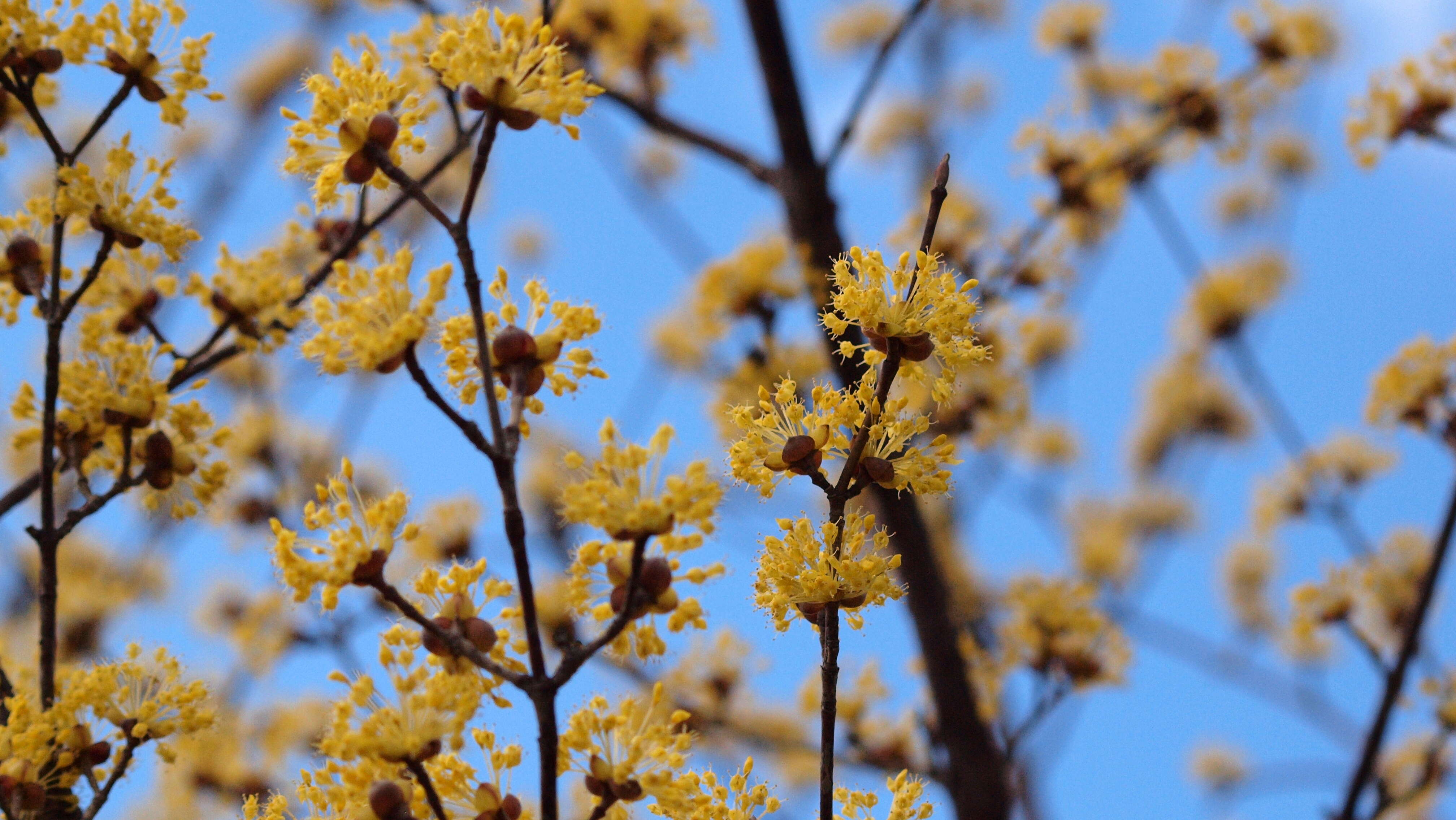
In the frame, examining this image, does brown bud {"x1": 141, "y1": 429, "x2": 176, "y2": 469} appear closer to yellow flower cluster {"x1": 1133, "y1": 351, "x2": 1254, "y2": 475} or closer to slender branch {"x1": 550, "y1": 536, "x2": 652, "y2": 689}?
slender branch {"x1": 550, "y1": 536, "x2": 652, "y2": 689}

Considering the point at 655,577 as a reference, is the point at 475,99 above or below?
above

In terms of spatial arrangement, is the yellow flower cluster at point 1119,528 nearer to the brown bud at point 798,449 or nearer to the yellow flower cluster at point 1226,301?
the yellow flower cluster at point 1226,301

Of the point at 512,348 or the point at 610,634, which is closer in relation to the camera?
the point at 610,634

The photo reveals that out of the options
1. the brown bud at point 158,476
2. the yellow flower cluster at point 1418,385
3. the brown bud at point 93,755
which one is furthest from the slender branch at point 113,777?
the yellow flower cluster at point 1418,385

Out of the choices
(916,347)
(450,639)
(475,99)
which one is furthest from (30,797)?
(916,347)

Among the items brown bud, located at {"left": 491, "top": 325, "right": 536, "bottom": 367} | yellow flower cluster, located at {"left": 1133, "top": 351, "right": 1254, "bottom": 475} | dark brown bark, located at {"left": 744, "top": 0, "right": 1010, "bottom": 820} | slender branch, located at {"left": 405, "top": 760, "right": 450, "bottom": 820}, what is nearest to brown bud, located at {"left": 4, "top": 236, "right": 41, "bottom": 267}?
brown bud, located at {"left": 491, "top": 325, "right": 536, "bottom": 367}

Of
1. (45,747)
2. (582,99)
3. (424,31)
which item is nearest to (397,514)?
(582,99)

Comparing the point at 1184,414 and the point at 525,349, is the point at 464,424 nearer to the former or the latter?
the point at 525,349
